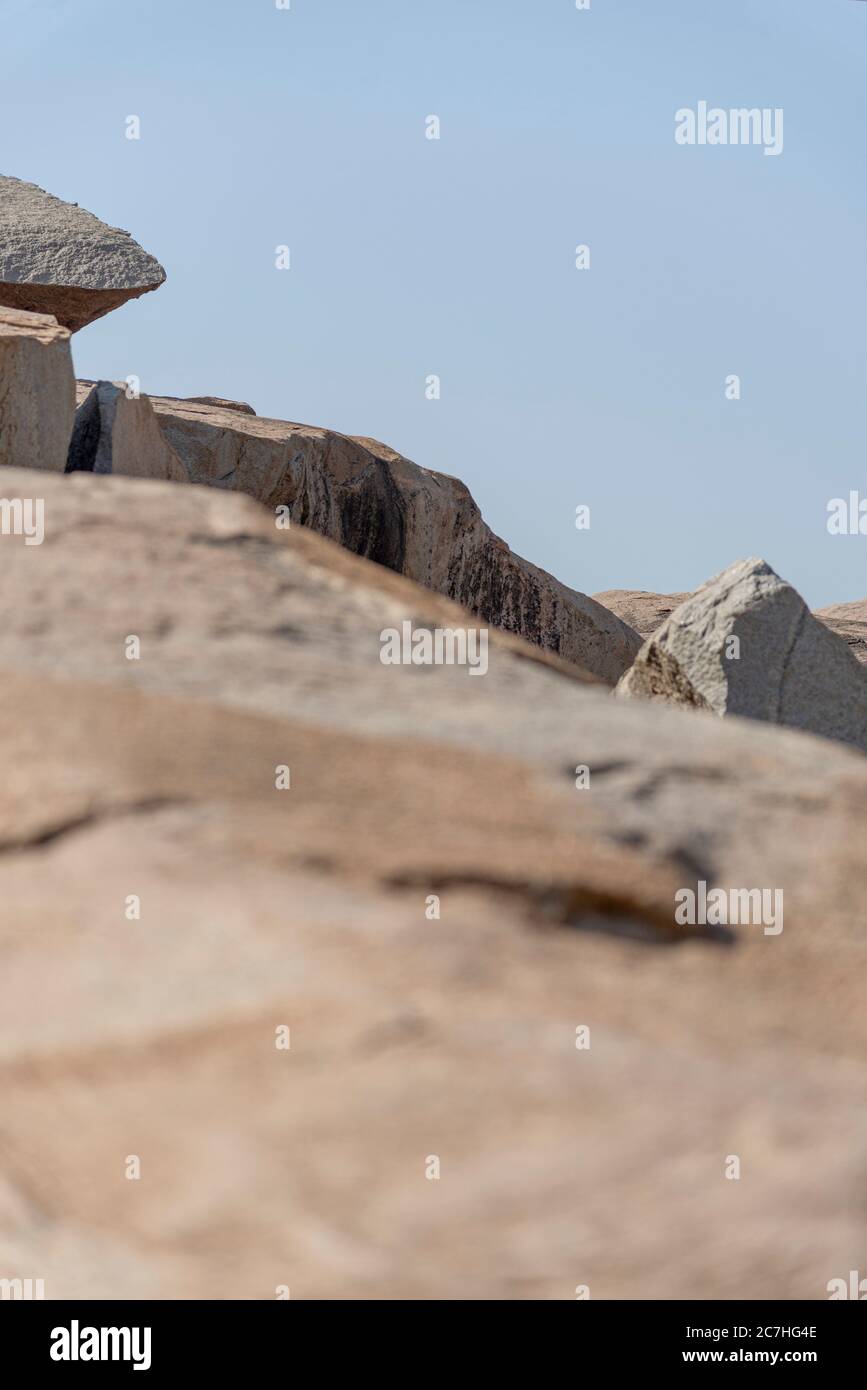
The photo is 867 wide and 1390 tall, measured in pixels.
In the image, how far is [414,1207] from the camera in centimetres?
124

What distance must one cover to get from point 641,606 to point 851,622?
6.95ft

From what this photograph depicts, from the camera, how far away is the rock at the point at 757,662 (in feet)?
13.1

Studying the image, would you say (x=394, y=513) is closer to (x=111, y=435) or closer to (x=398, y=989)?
(x=111, y=435)

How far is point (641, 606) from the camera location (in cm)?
1470

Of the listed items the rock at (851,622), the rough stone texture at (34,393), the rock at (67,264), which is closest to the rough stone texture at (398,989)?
the rough stone texture at (34,393)

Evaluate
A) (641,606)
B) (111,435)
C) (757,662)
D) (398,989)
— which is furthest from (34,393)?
(641,606)

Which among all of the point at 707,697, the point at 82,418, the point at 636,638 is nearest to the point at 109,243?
the point at 82,418

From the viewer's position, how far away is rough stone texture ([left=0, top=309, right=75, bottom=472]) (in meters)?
4.34

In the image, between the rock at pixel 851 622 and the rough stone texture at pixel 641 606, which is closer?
the rock at pixel 851 622

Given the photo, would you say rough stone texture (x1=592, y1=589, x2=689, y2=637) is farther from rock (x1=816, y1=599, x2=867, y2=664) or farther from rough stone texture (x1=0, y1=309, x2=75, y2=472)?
rough stone texture (x1=0, y1=309, x2=75, y2=472)

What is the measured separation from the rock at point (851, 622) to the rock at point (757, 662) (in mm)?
8045

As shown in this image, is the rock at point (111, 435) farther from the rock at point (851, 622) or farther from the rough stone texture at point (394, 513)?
the rock at point (851, 622)

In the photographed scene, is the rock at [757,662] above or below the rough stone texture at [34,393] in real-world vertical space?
below
